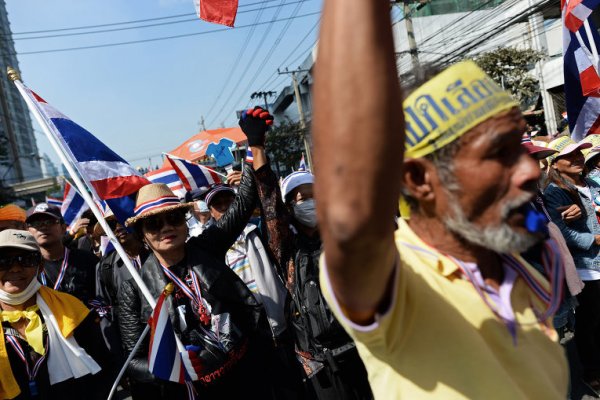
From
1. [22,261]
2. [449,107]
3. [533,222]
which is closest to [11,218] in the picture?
[22,261]

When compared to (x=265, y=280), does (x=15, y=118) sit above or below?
above

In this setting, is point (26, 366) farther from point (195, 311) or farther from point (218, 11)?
point (218, 11)

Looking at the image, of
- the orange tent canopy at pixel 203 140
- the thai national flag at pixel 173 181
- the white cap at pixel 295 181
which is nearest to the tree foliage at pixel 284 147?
the orange tent canopy at pixel 203 140

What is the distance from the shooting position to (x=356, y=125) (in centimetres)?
66

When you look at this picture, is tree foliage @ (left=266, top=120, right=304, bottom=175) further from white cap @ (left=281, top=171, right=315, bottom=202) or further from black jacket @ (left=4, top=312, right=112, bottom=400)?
black jacket @ (left=4, top=312, right=112, bottom=400)

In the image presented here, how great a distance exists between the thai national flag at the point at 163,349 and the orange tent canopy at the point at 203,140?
6809 mm

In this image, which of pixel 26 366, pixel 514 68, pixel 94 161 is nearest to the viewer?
pixel 26 366

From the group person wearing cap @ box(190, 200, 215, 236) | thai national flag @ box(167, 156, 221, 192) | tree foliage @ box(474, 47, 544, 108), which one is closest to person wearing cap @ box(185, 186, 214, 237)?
person wearing cap @ box(190, 200, 215, 236)

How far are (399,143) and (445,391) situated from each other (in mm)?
577

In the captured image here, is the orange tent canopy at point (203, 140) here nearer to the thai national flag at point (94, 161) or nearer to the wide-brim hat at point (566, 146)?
the thai national flag at point (94, 161)

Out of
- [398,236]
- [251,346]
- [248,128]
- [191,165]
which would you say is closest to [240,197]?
[248,128]

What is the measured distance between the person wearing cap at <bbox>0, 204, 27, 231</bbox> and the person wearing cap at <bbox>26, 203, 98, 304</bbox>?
0.22ft

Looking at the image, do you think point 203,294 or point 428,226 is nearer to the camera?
point 428,226

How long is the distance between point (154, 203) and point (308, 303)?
113cm
